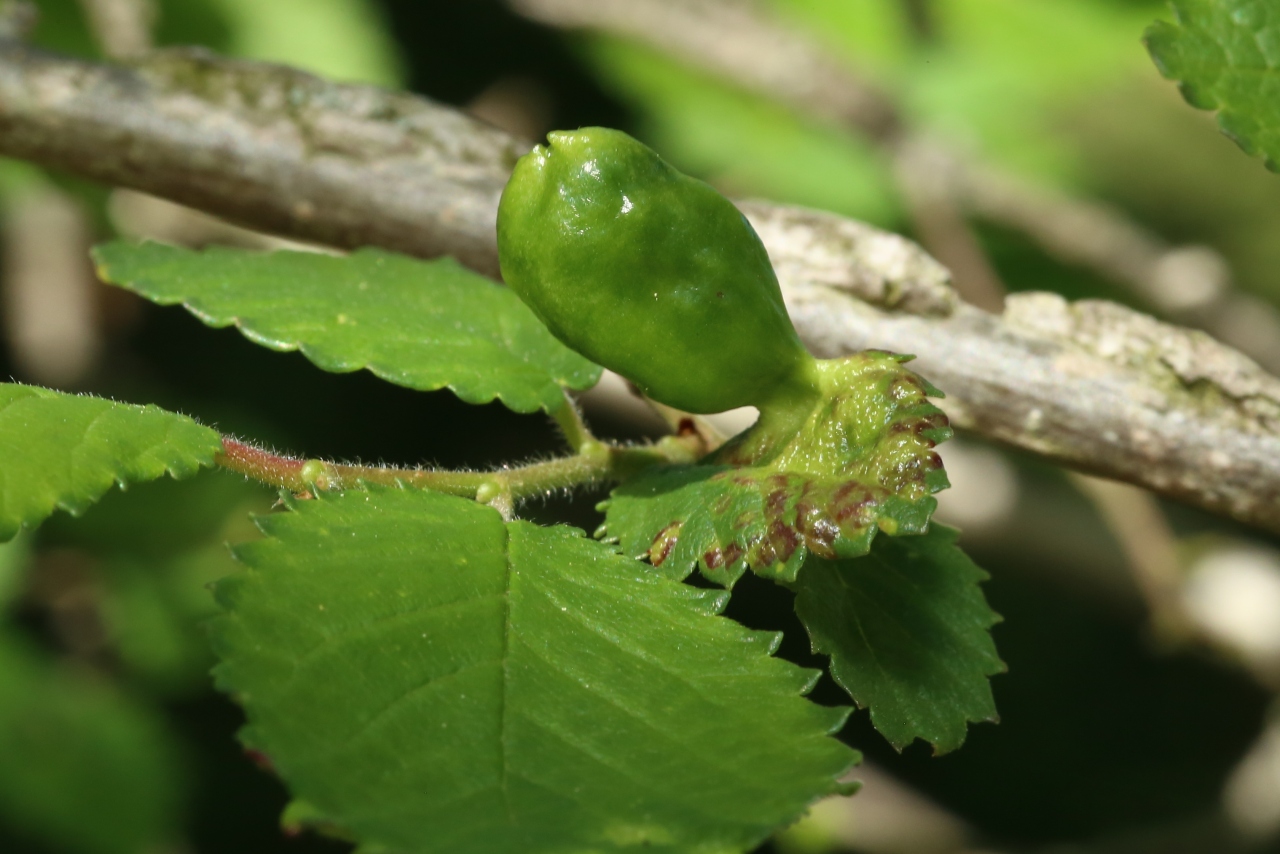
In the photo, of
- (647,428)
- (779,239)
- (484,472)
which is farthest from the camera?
(647,428)

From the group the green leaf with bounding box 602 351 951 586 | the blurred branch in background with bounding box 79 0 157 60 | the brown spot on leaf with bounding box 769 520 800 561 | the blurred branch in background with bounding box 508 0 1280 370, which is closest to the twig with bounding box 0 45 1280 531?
the green leaf with bounding box 602 351 951 586

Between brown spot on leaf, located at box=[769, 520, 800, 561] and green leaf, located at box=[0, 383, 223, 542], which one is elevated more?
brown spot on leaf, located at box=[769, 520, 800, 561]

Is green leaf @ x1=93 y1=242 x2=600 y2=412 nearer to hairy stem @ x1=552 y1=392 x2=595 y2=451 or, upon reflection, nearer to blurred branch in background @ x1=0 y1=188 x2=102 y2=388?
hairy stem @ x1=552 y1=392 x2=595 y2=451

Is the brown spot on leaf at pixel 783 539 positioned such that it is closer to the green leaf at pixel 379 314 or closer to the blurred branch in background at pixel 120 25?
the green leaf at pixel 379 314

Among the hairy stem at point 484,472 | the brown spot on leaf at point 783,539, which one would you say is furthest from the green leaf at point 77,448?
the brown spot on leaf at point 783,539

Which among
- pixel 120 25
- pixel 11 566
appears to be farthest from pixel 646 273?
pixel 11 566

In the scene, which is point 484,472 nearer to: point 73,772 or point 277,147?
point 277,147
